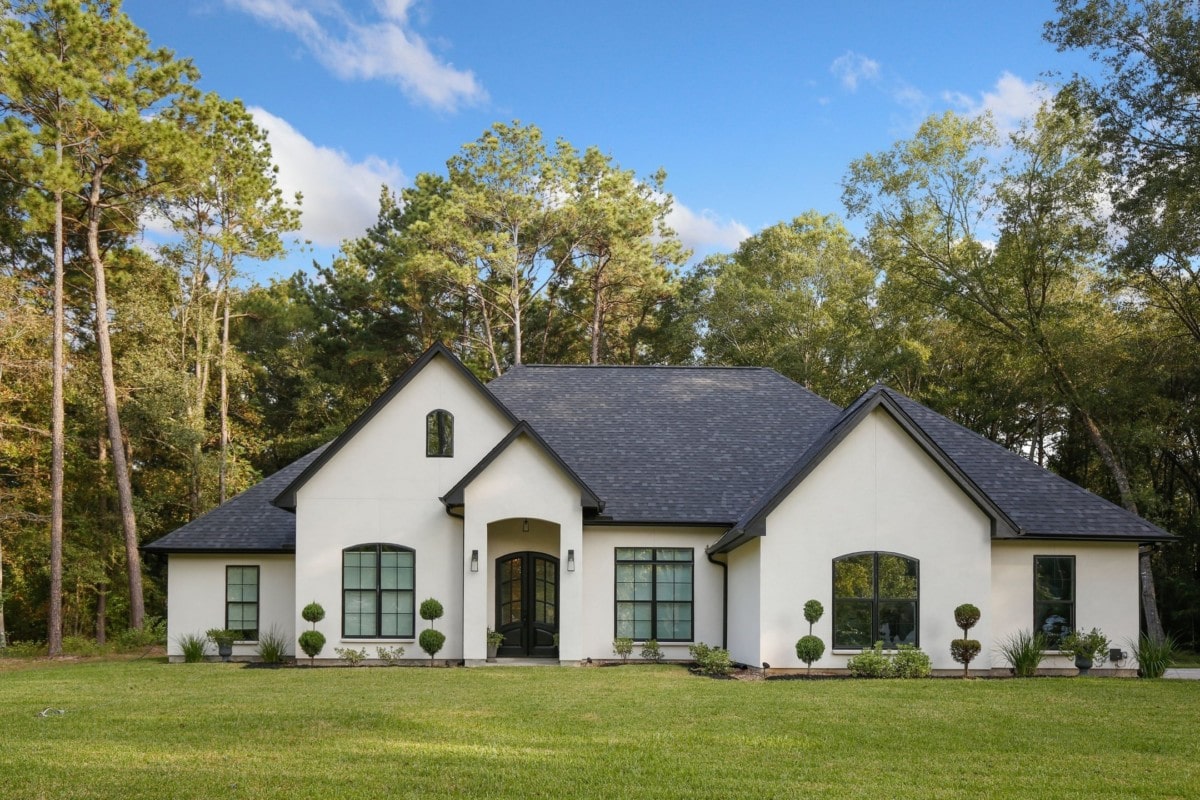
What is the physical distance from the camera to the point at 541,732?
10.5 metres

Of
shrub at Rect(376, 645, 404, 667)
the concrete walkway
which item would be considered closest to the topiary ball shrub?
the concrete walkway

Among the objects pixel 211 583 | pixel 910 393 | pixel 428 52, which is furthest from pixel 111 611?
pixel 910 393

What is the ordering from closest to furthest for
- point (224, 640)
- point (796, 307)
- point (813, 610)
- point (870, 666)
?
point (870, 666) → point (813, 610) → point (224, 640) → point (796, 307)

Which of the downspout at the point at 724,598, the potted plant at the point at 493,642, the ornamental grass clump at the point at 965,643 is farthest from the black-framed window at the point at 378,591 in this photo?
the ornamental grass clump at the point at 965,643

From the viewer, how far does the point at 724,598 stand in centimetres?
2017

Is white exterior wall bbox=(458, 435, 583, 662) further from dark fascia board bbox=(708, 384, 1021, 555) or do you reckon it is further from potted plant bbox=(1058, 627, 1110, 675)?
potted plant bbox=(1058, 627, 1110, 675)

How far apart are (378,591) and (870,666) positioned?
9.19 meters

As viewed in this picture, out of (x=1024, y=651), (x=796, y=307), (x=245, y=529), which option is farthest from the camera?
(x=796, y=307)

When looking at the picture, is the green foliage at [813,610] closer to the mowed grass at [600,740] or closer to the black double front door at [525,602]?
the mowed grass at [600,740]

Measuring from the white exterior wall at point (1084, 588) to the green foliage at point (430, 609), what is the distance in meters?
10.1

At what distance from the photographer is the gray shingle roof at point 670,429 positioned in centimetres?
2047

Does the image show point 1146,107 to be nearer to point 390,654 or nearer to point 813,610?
point 813,610

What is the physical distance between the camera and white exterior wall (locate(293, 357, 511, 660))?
19812 mm

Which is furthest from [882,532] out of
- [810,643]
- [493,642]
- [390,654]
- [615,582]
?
[390,654]
